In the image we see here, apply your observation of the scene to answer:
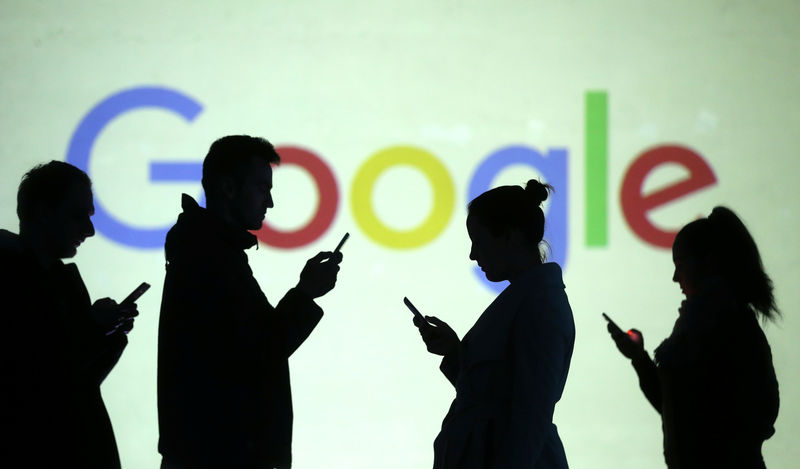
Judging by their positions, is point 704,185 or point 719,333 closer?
point 719,333

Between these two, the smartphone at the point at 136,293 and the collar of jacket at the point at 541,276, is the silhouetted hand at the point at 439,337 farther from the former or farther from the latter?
the smartphone at the point at 136,293

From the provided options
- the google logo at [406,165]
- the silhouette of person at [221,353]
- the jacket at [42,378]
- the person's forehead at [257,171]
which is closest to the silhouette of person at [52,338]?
the jacket at [42,378]

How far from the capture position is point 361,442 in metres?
3.57

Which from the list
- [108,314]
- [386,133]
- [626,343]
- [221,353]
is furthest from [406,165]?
[221,353]

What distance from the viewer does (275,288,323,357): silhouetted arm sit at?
5.81ft

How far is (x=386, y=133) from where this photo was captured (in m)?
3.62

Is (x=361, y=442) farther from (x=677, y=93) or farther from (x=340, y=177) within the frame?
(x=677, y=93)

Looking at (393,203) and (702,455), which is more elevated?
(393,203)

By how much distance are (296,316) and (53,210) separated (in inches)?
27.5

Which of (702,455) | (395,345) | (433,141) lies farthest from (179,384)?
(433,141)

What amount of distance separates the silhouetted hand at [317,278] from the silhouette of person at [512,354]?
0.36 m

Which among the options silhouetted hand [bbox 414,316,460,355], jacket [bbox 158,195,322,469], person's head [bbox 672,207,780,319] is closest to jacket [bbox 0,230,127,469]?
jacket [bbox 158,195,322,469]

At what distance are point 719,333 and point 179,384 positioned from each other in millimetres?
1366

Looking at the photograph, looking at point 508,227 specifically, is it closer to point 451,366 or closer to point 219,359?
point 451,366
